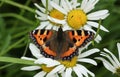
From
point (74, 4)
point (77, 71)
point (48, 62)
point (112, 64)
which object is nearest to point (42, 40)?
point (48, 62)

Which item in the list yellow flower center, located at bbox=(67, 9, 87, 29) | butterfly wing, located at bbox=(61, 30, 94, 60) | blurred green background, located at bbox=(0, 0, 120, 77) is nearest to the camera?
butterfly wing, located at bbox=(61, 30, 94, 60)

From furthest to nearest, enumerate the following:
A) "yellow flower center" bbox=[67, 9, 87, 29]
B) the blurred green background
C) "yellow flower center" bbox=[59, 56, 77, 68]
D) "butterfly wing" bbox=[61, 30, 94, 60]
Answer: the blurred green background → "yellow flower center" bbox=[67, 9, 87, 29] → "yellow flower center" bbox=[59, 56, 77, 68] → "butterfly wing" bbox=[61, 30, 94, 60]

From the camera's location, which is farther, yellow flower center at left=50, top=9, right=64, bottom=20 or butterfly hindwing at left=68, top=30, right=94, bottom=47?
yellow flower center at left=50, top=9, right=64, bottom=20

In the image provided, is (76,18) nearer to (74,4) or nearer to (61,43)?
Result: (74,4)

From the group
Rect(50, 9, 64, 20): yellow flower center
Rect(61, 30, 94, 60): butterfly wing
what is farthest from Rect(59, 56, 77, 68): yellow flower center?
Rect(50, 9, 64, 20): yellow flower center

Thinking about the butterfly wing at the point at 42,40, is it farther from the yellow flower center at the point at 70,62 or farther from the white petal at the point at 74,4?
the white petal at the point at 74,4

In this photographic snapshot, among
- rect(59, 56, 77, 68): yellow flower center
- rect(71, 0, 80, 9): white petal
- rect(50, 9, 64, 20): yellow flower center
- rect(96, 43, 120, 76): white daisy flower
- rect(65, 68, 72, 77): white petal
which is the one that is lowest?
rect(65, 68, 72, 77): white petal

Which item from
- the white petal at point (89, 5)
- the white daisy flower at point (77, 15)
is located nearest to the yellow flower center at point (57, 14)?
the white daisy flower at point (77, 15)

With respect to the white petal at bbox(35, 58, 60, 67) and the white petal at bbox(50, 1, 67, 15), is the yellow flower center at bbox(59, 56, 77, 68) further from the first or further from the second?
the white petal at bbox(50, 1, 67, 15)
